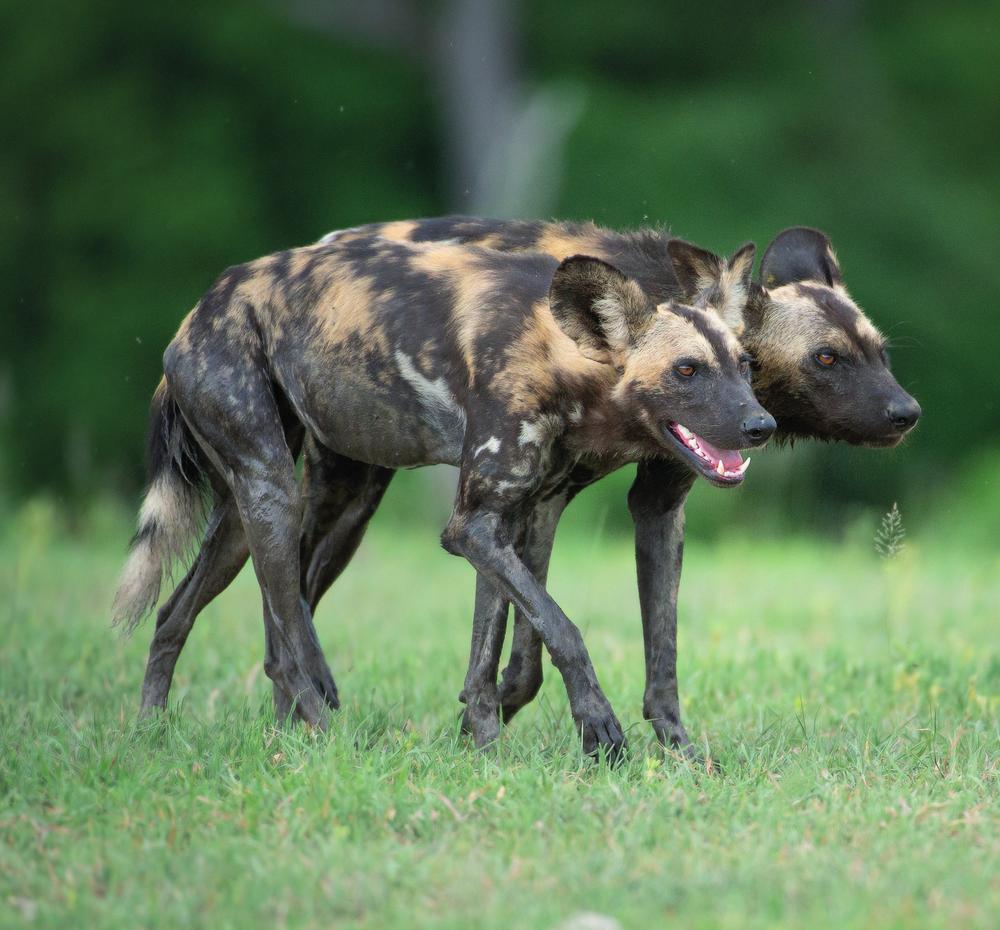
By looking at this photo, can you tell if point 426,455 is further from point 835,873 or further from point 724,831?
point 835,873

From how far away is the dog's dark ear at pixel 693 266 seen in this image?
496 centimetres

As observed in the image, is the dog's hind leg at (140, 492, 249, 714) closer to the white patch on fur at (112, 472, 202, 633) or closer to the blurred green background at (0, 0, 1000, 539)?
the white patch on fur at (112, 472, 202, 633)

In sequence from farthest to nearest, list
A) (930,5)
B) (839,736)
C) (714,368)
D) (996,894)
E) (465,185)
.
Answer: (930,5)
(465,185)
(839,736)
(714,368)
(996,894)

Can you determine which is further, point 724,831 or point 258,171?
point 258,171

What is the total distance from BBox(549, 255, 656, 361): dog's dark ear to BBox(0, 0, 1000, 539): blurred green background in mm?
7812

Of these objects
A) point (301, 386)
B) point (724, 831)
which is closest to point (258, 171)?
point (301, 386)

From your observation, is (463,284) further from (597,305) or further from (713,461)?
(713,461)

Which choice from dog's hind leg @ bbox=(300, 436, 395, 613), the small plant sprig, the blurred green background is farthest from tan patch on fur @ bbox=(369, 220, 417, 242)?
the blurred green background

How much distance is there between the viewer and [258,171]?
14.3 m

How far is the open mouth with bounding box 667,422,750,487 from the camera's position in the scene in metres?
4.58

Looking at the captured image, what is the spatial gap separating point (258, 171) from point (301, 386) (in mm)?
9439

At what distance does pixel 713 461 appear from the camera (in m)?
4.61

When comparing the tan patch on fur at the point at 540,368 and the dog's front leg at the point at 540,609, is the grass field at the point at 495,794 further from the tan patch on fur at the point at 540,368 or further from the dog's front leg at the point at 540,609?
the tan patch on fur at the point at 540,368

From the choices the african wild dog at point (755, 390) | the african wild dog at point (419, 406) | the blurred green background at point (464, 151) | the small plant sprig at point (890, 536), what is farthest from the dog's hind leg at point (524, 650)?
the blurred green background at point (464, 151)
